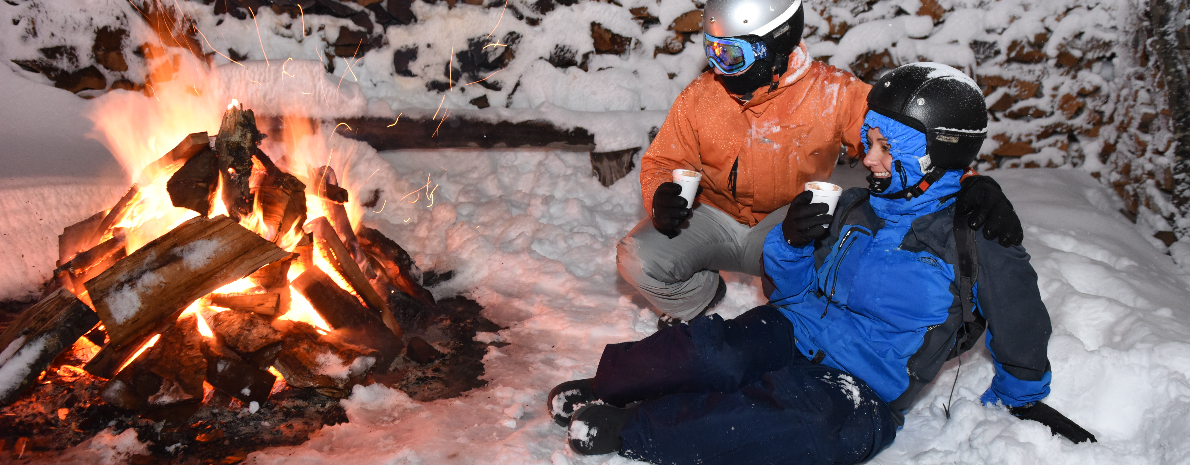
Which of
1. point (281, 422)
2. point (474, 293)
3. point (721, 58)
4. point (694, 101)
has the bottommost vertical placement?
point (474, 293)

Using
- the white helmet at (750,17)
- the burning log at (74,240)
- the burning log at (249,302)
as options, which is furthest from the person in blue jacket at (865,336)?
the burning log at (74,240)

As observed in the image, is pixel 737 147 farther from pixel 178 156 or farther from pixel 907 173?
pixel 178 156

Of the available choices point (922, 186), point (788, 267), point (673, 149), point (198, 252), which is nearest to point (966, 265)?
point (922, 186)

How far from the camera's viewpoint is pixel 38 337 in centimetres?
281

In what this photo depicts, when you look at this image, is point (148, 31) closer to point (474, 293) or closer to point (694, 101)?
point (474, 293)

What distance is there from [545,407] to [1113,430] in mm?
2154

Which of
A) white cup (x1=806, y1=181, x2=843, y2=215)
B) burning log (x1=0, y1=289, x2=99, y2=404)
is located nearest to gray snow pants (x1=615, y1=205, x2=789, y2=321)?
white cup (x1=806, y1=181, x2=843, y2=215)

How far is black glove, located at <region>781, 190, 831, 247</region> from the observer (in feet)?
7.82

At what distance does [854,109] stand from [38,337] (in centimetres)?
367

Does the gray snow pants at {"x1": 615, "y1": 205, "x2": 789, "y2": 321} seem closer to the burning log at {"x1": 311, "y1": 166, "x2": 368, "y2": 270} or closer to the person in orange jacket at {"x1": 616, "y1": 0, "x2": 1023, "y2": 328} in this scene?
the person in orange jacket at {"x1": 616, "y1": 0, "x2": 1023, "y2": 328}

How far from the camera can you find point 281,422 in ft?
9.13

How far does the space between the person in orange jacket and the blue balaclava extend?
0.70m

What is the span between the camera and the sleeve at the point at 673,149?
326cm

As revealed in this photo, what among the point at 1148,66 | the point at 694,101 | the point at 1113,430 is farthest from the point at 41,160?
the point at 1148,66
